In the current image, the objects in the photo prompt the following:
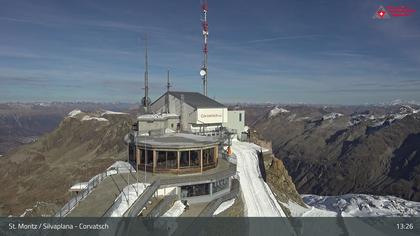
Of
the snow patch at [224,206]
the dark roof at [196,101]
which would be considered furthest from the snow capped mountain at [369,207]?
the snow patch at [224,206]

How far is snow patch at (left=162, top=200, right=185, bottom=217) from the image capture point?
23.6 meters

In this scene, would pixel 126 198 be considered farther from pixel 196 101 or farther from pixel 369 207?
pixel 369 207

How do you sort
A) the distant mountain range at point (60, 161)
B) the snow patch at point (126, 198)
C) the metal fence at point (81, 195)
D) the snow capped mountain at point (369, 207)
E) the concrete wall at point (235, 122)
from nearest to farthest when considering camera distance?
the snow patch at point (126, 198), the metal fence at point (81, 195), the snow capped mountain at point (369, 207), the concrete wall at point (235, 122), the distant mountain range at point (60, 161)

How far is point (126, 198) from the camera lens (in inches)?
893

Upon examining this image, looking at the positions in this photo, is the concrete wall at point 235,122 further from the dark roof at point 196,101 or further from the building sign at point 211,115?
the dark roof at point 196,101

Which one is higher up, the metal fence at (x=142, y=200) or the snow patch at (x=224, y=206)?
the metal fence at (x=142, y=200)

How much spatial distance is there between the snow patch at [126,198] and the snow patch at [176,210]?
2.24 m

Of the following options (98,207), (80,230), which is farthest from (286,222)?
(80,230)

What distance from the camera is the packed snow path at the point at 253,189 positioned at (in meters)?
31.4

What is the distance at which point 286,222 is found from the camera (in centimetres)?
3044

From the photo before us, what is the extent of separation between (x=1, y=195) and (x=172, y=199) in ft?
216

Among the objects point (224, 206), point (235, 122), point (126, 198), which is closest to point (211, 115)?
point (235, 122)

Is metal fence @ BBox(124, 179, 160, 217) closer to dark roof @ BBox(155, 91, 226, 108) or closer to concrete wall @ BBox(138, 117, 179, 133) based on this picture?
concrete wall @ BBox(138, 117, 179, 133)

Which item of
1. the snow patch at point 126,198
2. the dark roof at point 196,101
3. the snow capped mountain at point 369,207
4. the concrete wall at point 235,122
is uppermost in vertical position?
the dark roof at point 196,101
